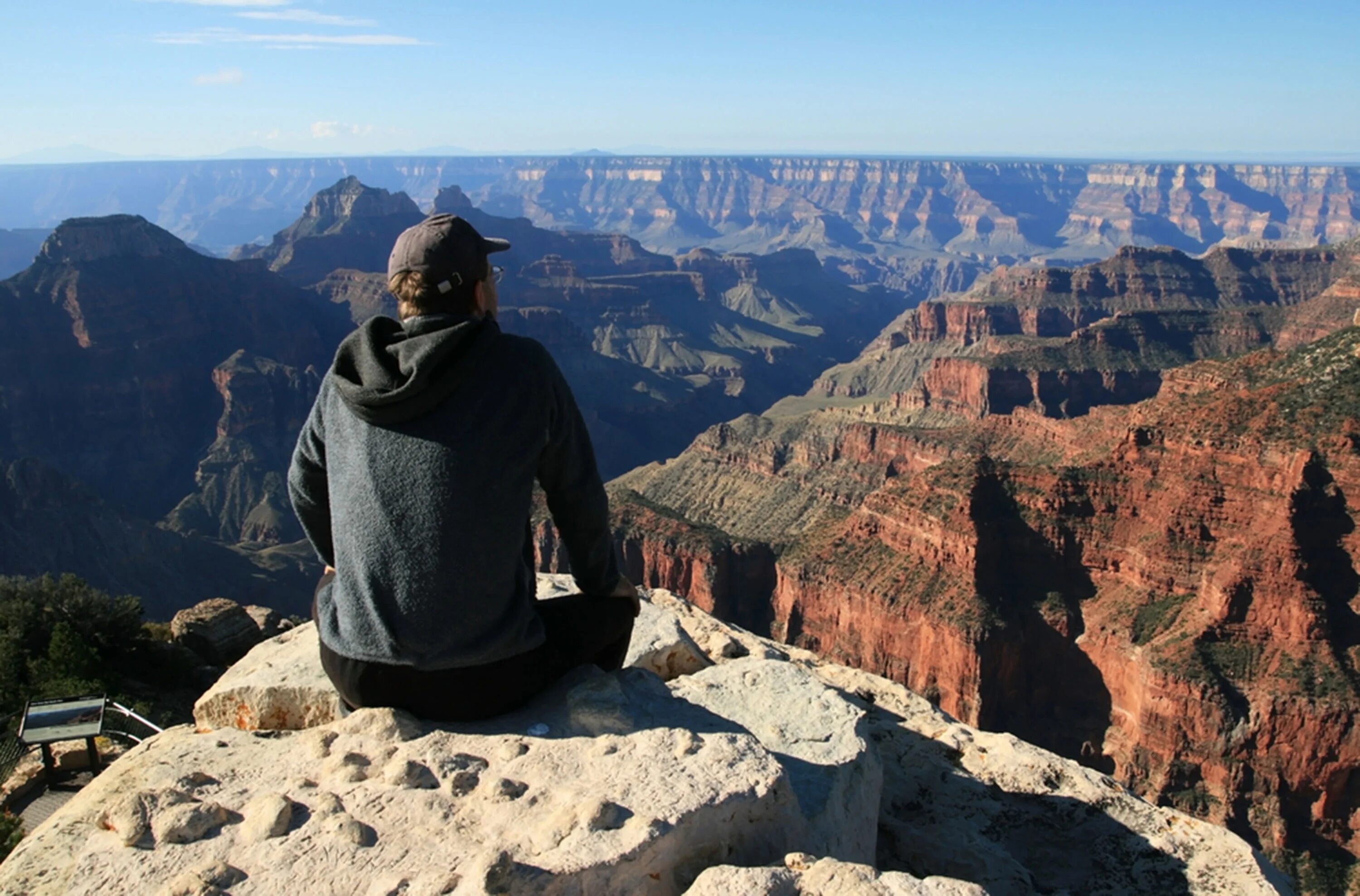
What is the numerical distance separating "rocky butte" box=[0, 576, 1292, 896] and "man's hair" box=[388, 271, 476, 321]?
6.99 feet

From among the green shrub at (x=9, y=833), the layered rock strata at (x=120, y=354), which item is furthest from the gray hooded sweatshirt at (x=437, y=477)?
the layered rock strata at (x=120, y=354)

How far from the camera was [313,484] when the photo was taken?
530 centimetres

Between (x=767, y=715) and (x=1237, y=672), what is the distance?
1270 inches

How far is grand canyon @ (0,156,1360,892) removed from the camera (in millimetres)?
32219

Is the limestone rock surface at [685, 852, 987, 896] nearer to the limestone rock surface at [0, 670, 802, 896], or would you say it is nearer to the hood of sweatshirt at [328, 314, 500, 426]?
the limestone rock surface at [0, 670, 802, 896]

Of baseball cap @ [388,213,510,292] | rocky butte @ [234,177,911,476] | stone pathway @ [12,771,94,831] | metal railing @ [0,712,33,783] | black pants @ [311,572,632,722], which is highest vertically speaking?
baseball cap @ [388,213,510,292]

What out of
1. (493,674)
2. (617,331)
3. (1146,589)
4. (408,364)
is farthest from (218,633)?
(617,331)

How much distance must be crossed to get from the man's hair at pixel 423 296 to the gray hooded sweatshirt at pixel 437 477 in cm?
11

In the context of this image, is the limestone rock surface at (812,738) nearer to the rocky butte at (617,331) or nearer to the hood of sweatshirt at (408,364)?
the hood of sweatshirt at (408,364)

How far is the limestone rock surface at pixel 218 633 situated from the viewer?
45.2 ft

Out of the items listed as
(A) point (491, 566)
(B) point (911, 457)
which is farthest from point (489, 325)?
(B) point (911, 457)

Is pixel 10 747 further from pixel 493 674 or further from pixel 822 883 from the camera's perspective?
pixel 822 883

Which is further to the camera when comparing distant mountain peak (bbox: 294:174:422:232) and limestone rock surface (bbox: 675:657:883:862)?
distant mountain peak (bbox: 294:174:422:232)

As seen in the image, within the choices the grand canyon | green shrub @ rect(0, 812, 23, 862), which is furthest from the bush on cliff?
the grand canyon
